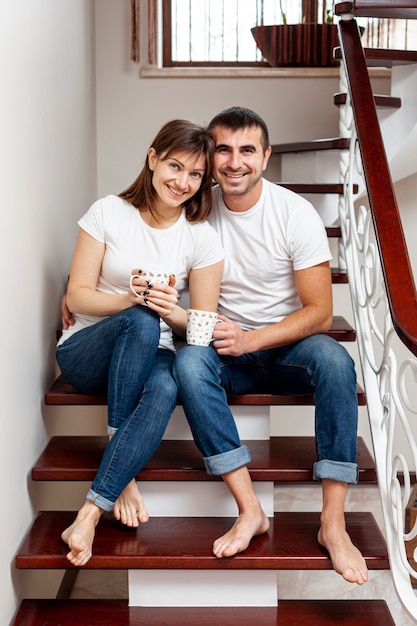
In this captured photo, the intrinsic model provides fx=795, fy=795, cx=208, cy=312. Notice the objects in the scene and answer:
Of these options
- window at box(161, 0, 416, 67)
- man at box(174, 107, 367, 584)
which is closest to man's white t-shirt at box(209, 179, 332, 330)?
man at box(174, 107, 367, 584)

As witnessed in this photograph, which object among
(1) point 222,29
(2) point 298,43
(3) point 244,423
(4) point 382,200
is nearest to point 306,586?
(3) point 244,423

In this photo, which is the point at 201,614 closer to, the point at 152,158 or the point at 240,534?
the point at 240,534

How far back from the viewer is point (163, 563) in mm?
2004

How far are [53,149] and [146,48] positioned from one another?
146 centimetres

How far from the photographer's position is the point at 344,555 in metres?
1.95

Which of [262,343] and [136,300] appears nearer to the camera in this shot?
[136,300]

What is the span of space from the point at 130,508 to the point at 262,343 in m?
0.58

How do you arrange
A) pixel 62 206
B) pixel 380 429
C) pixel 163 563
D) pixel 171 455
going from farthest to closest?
pixel 62 206
pixel 171 455
pixel 380 429
pixel 163 563

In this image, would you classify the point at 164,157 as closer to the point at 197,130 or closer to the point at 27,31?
the point at 197,130

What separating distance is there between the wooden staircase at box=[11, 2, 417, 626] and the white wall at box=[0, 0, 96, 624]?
0.09 m

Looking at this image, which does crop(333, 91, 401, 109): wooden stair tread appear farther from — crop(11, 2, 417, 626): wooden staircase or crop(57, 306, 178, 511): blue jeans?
crop(57, 306, 178, 511): blue jeans

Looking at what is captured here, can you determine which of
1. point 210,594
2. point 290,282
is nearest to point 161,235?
point 290,282

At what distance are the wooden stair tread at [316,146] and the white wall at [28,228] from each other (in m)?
0.95

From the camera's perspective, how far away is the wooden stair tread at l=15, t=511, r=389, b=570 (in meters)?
2.00
